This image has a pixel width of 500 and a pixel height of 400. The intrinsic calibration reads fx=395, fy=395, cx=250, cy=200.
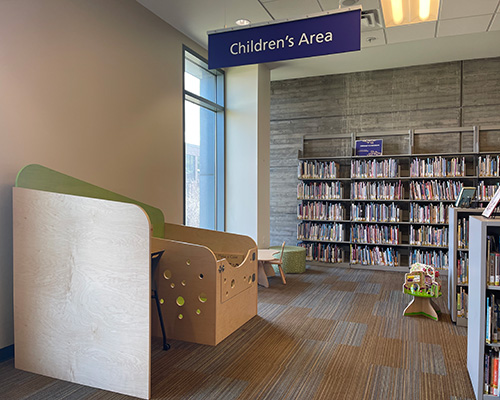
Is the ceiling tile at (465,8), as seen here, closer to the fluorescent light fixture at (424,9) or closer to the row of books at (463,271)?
the fluorescent light fixture at (424,9)

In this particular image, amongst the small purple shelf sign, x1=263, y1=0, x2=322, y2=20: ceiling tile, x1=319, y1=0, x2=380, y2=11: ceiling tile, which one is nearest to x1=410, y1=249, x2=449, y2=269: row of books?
the small purple shelf sign

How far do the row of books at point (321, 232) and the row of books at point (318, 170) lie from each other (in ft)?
2.86

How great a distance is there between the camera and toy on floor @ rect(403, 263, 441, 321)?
407 centimetres

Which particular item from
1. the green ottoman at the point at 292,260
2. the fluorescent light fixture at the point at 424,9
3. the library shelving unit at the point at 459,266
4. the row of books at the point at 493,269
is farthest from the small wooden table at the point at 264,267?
the fluorescent light fixture at the point at 424,9

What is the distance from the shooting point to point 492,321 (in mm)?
2428

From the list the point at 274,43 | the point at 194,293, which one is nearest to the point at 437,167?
the point at 274,43

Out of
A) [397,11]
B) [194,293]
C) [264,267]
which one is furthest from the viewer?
[264,267]

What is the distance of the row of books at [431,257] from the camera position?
248 inches

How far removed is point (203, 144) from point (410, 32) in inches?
131

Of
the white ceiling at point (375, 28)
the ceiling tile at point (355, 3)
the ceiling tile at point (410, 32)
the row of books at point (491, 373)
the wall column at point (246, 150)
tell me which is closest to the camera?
the row of books at point (491, 373)

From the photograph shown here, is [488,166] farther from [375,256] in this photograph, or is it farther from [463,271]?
[463,271]

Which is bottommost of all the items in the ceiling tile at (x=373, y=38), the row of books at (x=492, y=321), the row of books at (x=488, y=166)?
the row of books at (x=492, y=321)

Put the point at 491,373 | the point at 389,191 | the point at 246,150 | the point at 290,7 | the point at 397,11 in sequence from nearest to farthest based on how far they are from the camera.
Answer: the point at 491,373 < the point at 397,11 < the point at 290,7 < the point at 246,150 < the point at 389,191

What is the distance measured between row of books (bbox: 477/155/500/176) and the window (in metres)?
4.08
